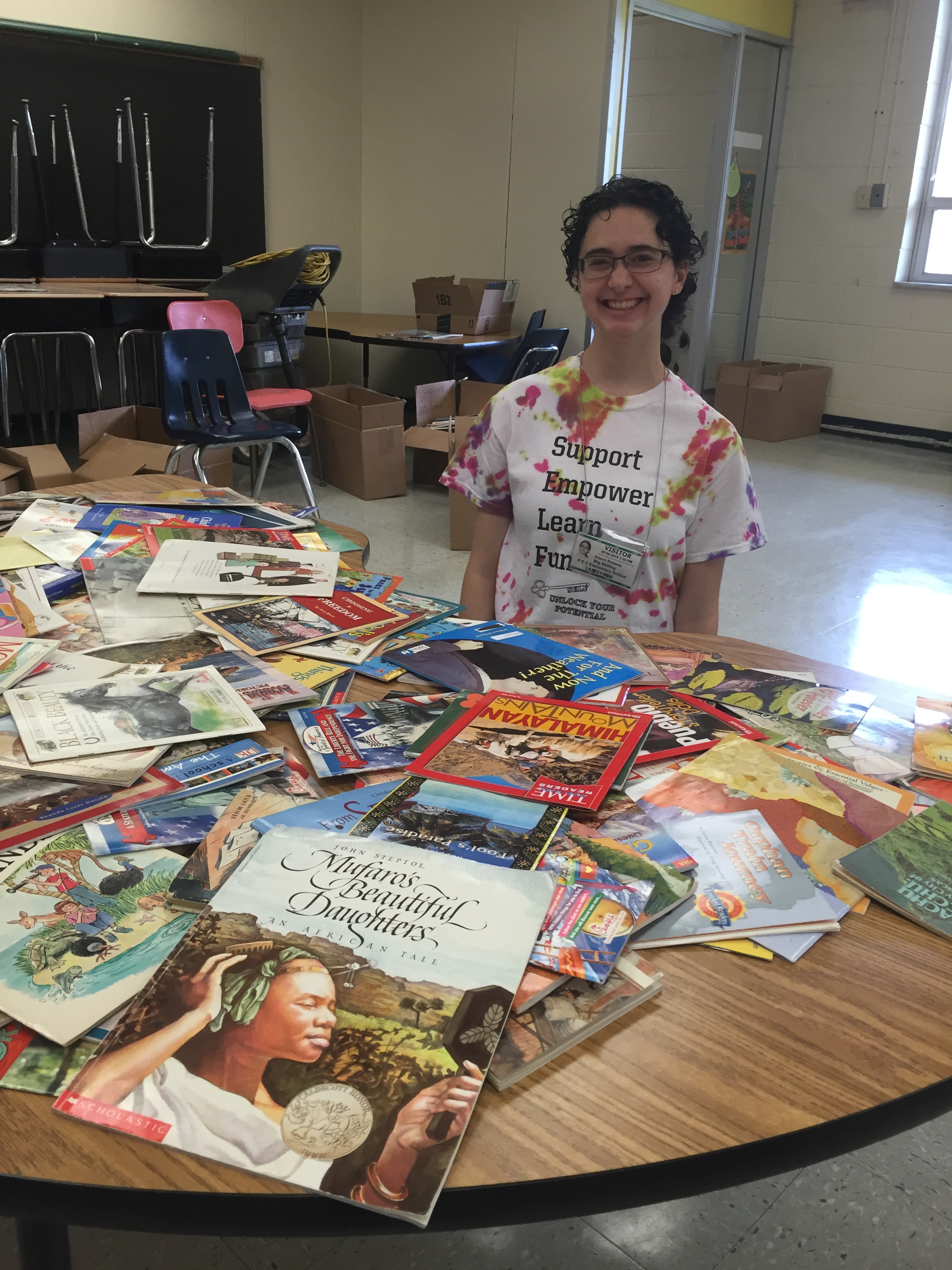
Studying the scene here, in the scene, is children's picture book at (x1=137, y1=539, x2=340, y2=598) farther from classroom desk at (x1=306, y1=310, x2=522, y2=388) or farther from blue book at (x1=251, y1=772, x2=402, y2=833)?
classroom desk at (x1=306, y1=310, x2=522, y2=388)

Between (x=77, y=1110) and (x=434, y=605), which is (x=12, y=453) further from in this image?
(x=77, y=1110)

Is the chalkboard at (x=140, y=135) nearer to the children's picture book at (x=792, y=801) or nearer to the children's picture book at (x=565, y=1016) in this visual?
the children's picture book at (x=792, y=801)

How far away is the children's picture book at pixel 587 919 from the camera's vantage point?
27.2 inches

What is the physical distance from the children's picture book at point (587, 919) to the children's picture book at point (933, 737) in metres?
0.41

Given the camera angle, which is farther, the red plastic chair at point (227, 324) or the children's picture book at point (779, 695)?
the red plastic chair at point (227, 324)

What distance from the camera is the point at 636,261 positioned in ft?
5.06

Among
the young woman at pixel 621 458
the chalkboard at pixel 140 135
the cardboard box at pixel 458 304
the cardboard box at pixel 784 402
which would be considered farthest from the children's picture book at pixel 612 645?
the cardboard box at pixel 784 402

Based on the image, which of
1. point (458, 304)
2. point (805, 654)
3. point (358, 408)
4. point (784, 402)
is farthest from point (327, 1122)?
point (784, 402)

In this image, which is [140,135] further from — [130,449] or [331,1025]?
[331,1025]

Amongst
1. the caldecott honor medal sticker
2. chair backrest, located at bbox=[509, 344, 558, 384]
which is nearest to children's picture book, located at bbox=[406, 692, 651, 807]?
the caldecott honor medal sticker

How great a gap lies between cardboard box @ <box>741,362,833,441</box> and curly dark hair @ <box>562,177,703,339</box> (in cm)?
492

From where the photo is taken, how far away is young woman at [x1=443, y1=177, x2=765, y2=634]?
61.4 inches

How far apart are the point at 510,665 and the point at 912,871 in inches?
21.1

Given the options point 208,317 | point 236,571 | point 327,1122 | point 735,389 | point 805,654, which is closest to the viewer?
point 327,1122
